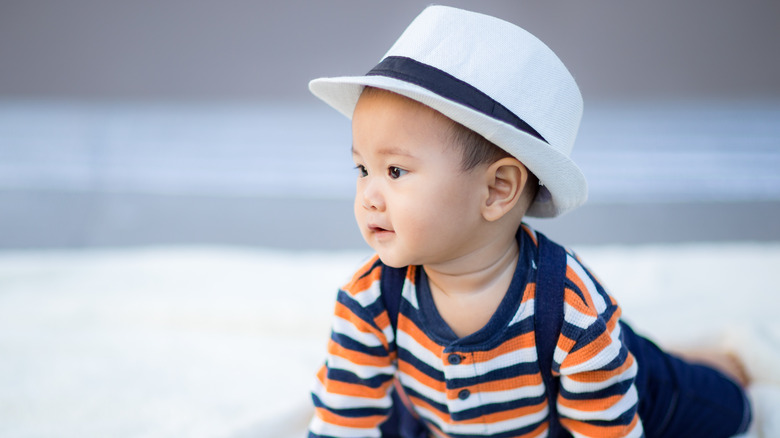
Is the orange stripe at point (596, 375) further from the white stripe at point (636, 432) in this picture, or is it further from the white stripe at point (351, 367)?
the white stripe at point (351, 367)

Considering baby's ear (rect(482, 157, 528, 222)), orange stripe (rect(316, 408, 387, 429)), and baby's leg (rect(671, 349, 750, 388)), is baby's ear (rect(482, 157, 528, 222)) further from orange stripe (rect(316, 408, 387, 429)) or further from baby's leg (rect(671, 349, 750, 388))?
baby's leg (rect(671, 349, 750, 388))

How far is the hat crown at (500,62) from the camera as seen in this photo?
64 cm

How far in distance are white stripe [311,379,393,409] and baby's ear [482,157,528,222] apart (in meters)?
0.27

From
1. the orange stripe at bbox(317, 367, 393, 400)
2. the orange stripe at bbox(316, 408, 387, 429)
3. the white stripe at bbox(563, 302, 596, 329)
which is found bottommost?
the orange stripe at bbox(316, 408, 387, 429)

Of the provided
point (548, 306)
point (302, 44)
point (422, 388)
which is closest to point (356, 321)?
point (422, 388)

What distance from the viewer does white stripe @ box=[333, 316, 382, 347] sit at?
76 cm

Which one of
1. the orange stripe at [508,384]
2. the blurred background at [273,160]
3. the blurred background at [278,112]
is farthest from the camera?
the blurred background at [278,112]

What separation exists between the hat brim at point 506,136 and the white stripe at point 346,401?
0.31m

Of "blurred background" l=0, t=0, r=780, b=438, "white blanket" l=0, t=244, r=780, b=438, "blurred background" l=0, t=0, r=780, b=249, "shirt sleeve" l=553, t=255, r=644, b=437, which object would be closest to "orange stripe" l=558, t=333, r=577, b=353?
"shirt sleeve" l=553, t=255, r=644, b=437

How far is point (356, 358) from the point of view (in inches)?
29.9

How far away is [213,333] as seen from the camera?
4.05 ft

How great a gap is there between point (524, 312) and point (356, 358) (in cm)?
21

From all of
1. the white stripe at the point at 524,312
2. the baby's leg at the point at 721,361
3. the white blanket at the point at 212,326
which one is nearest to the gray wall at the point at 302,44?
the white blanket at the point at 212,326

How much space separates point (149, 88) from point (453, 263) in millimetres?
2288
